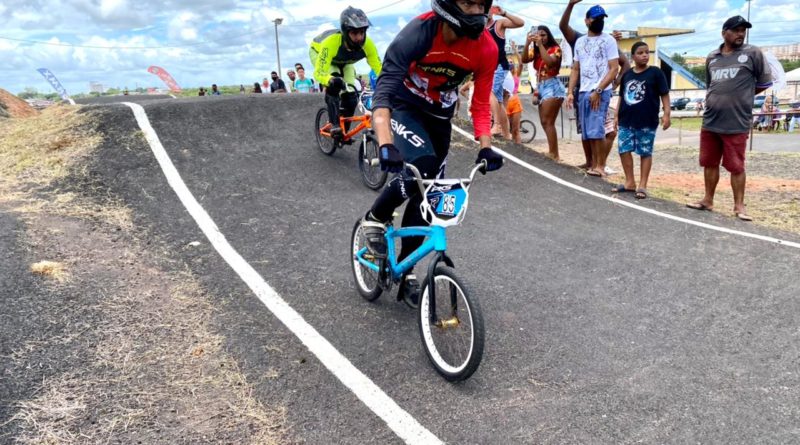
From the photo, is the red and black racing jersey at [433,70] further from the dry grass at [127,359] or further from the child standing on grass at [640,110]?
the child standing on grass at [640,110]

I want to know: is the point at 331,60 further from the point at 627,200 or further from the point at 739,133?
the point at 739,133

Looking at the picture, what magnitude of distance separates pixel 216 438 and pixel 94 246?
323cm

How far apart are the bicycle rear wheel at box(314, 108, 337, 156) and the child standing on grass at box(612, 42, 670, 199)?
14.2ft

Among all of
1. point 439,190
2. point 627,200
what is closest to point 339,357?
point 439,190

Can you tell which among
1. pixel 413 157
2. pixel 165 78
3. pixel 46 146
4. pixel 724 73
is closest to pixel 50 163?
pixel 46 146

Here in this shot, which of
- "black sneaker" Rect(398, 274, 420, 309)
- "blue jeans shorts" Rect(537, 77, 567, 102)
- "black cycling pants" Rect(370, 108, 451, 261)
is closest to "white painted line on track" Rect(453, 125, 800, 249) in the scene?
"blue jeans shorts" Rect(537, 77, 567, 102)

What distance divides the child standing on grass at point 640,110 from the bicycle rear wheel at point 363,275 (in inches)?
183

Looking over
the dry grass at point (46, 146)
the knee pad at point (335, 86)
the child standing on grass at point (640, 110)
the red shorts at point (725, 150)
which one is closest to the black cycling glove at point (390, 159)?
the knee pad at point (335, 86)

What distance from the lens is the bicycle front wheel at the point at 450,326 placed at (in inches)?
123

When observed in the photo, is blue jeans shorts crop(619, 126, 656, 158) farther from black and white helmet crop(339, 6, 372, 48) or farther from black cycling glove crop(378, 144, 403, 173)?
black cycling glove crop(378, 144, 403, 173)

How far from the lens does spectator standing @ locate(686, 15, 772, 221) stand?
671cm

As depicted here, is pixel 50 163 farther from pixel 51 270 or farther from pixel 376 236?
pixel 376 236

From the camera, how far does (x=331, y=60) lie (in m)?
7.96

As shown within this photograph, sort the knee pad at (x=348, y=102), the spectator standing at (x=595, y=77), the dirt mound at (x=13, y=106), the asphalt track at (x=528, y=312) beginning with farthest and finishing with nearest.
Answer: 1. the dirt mound at (x=13, y=106)
2. the knee pad at (x=348, y=102)
3. the spectator standing at (x=595, y=77)
4. the asphalt track at (x=528, y=312)
